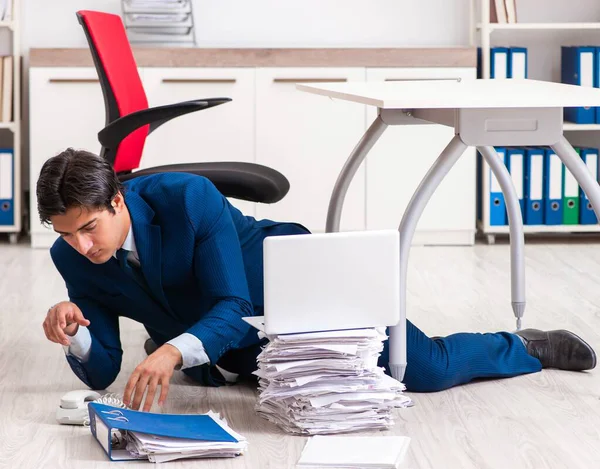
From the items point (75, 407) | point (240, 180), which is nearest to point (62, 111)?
point (240, 180)

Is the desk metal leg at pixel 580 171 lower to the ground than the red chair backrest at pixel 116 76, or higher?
lower

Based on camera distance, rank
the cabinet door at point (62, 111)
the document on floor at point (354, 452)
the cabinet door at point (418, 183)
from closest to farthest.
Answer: the document on floor at point (354, 452)
the cabinet door at point (62, 111)
the cabinet door at point (418, 183)

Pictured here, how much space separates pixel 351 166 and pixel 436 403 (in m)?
0.92

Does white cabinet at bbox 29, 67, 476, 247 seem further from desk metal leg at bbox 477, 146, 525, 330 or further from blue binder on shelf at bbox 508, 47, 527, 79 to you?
desk metal leg at bbox 477, 146, 525, 330

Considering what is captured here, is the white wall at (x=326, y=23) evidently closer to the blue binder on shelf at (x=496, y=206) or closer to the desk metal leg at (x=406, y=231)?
the blue binder on shelf at (x=496, y=206)

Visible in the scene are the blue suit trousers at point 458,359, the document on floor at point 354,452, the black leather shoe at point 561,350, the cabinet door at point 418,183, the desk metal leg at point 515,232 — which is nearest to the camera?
the document on floor at point 354,452

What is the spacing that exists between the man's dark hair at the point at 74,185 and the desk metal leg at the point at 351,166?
1061 millimetres

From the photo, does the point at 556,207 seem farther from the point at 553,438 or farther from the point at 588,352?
the point at 553,438

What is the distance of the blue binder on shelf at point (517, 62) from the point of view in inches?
165

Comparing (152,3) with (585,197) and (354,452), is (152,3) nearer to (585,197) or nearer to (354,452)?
(585,197)

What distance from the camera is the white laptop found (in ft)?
6.11

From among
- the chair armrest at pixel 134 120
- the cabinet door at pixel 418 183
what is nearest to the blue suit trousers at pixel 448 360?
the chair armrest at pixel 134 120

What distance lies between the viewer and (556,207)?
4.29 metres

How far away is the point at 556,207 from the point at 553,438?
99.3 inches
